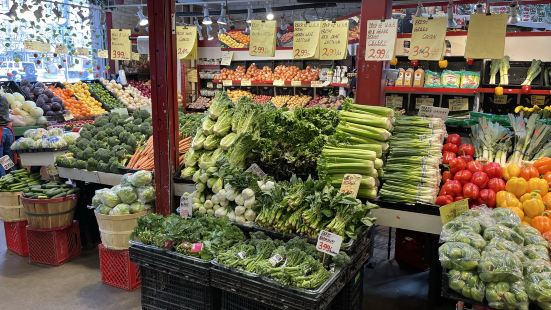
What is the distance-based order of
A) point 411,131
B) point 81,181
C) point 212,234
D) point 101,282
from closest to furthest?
point 212,234 < point 411,131 < point 101,282 < point 81,181

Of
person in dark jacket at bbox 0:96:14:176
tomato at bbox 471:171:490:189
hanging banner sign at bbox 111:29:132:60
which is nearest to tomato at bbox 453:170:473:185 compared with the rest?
tomato at bbox 471:171:490:189

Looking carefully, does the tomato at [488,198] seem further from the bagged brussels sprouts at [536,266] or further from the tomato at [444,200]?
the bagged brussels sprouts at [536,266]

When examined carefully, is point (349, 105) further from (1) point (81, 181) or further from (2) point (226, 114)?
(1) point (81, 181)

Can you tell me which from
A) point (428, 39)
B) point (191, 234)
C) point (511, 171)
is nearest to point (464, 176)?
point (511, 171)

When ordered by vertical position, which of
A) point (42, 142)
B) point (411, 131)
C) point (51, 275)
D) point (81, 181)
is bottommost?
point (51, 275)

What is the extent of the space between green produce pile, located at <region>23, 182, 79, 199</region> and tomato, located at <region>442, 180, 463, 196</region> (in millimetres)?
3540

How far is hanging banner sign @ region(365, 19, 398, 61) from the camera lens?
3.40m

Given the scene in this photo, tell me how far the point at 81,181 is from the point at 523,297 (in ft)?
14.5

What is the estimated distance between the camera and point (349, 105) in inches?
134

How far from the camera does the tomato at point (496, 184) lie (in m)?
2.91

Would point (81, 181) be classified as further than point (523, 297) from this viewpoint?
Yes

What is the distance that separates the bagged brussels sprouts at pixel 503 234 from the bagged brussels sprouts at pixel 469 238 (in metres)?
Result: 0.07

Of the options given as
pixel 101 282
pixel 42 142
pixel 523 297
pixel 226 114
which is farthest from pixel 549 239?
pixel 42 142

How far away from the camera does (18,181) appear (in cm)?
468
